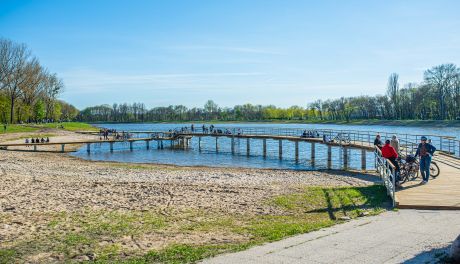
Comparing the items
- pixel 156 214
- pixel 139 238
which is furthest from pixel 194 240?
pixel 156 214

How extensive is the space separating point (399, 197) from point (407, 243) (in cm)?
549

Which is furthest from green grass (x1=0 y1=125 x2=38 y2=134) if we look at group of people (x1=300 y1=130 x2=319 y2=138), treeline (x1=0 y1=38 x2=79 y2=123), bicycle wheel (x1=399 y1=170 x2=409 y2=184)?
bicycle wheel (x1=399 y1=170 x2=409 y2=184)

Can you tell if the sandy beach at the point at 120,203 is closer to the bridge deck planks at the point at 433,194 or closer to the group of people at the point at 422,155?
the bridge deck planks at the point at 433,194

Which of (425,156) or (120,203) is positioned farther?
(425,156)

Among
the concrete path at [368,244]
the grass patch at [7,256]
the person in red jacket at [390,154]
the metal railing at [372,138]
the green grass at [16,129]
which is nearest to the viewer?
the concrete path at [368,244]

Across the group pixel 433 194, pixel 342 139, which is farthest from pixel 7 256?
pixel 342 139

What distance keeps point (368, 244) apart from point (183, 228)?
5451 mm

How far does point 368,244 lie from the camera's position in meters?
8.94

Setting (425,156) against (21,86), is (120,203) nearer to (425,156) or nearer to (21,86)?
(425,156)

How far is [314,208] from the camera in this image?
48.7 ft

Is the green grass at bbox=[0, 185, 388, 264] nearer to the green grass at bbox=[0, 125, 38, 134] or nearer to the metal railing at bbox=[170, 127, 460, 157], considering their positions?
the metal railing at bbox=[170, 127, 460, 157]

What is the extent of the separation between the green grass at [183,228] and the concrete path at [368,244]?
0.76 meters

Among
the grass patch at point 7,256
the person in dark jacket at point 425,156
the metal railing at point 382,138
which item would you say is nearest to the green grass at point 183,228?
the grass patch at point 7,256

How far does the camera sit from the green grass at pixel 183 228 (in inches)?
384
